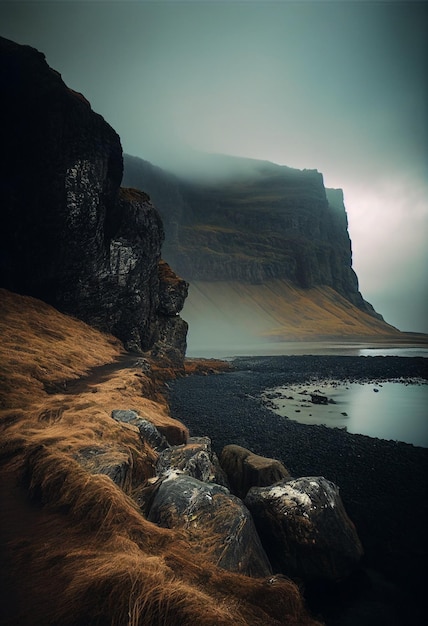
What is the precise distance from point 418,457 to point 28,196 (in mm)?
24216

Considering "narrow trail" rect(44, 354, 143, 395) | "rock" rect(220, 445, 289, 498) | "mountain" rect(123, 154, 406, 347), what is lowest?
"rock" rect(220, 445, 289, 498)

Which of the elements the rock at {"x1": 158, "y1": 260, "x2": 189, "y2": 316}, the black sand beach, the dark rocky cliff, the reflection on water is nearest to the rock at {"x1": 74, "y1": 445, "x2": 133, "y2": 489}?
the black sand beach

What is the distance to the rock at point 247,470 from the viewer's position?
7.21 m

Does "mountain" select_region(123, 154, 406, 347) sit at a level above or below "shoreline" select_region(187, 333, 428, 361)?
A: above

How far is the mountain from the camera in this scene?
113 metres

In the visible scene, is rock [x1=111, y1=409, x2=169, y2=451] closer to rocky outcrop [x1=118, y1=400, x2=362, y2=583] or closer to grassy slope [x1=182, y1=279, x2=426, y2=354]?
rocky outcrop [x1=118, y1=400, x2=362, y2=583]

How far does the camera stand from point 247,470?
7621mm

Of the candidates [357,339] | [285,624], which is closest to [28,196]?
[285,624]

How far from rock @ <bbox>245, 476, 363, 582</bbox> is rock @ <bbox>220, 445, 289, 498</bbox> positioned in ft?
5.15

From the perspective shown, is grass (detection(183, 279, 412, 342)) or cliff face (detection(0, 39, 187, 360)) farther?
grass (detection(183, 279, 412, 342))

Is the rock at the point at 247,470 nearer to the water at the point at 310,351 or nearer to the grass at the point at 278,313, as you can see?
the water at the point at 310,351

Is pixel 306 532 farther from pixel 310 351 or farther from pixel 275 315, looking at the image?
pixel 275 315

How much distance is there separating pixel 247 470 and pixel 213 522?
3.51 meters

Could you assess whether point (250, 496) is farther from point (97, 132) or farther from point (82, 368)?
point (97, 132)
